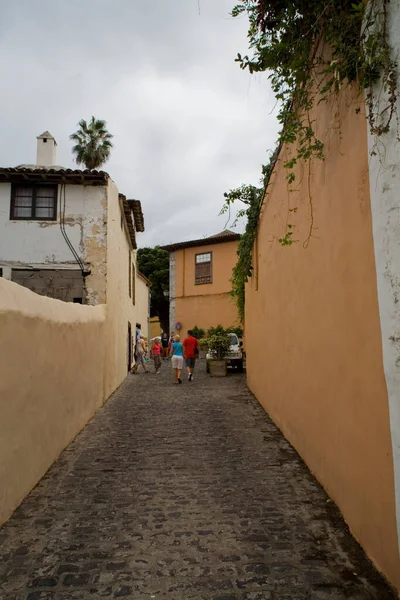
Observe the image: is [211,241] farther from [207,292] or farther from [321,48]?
[321,48]

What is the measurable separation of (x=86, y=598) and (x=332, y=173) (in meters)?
3.93

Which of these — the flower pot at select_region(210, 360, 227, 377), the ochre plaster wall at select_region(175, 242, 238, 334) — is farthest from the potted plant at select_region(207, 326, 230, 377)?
the ochre plaster wall at select_region(175, 242, 238, 334)

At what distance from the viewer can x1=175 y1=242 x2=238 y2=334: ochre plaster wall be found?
26422 millimetres

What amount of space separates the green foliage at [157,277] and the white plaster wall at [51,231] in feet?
79.1

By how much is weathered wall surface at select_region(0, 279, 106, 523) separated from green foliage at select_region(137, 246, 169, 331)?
28.7 m

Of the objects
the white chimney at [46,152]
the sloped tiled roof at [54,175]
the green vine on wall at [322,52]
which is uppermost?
the white chimney at [46,152]

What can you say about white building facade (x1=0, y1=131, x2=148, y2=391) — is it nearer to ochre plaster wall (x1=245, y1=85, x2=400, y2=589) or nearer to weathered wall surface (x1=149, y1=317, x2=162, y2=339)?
ochre plaster wall (x1=245, y1=85, x2=400, y2=589)

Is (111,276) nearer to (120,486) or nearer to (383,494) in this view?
(120,486)

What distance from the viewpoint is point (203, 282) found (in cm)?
2709

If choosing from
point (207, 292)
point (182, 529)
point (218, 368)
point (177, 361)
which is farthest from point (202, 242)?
point (182, 529)

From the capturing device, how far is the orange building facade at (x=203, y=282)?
26.4 m

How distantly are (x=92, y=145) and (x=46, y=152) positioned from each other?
13.3 meters

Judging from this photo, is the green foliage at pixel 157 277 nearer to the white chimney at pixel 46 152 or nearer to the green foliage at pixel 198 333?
the green foliage at pixel 198 333

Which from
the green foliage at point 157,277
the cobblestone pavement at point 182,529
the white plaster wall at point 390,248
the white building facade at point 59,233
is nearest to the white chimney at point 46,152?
the white building facade at point 59,233
